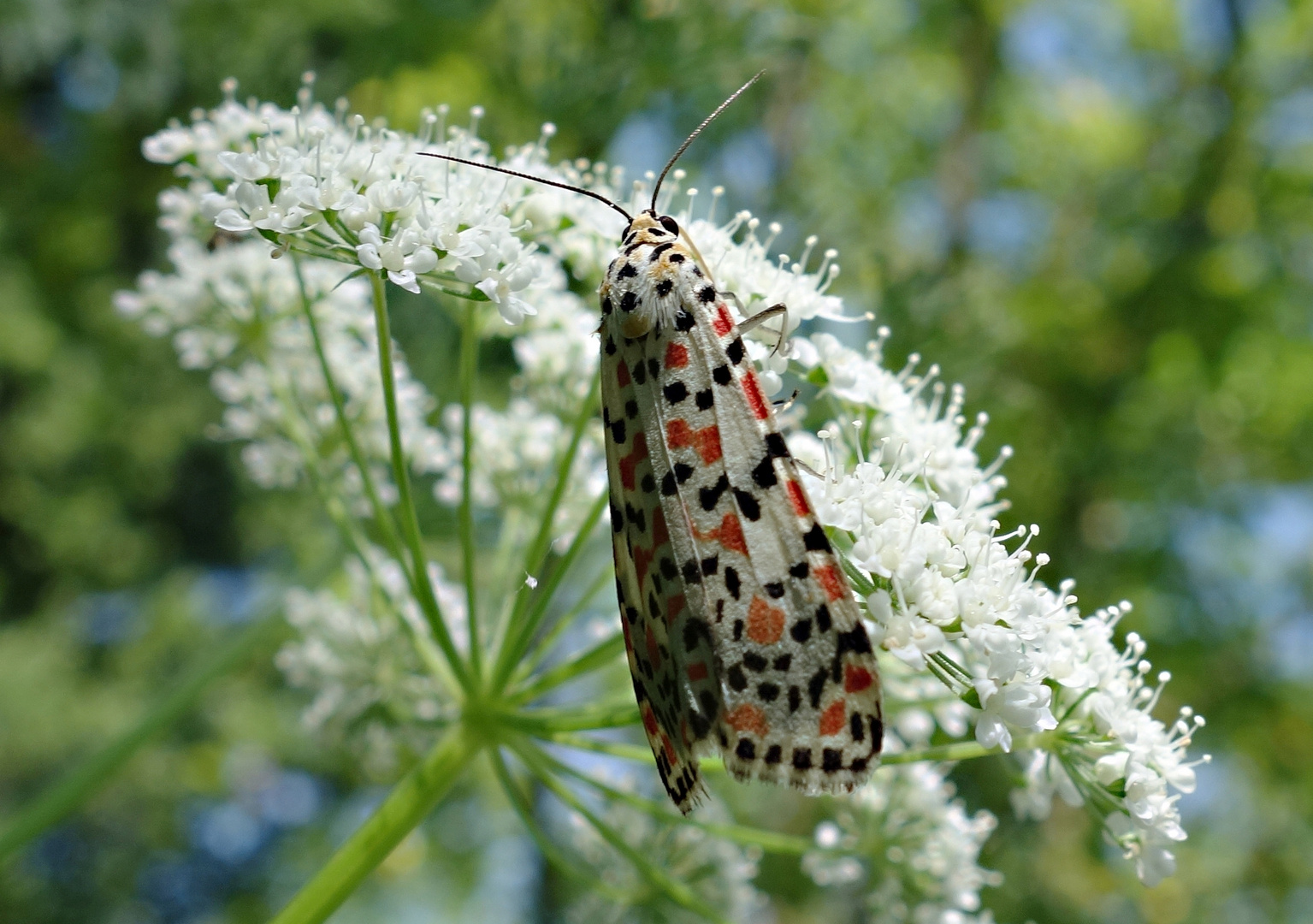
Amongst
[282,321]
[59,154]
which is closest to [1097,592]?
[282,321]

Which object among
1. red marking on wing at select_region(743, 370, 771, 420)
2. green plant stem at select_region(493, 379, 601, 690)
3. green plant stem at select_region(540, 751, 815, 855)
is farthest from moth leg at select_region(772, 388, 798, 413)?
green plant stem at select_region(540, 751, 815, 855)

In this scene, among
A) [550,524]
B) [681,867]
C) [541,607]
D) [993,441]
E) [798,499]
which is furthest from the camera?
[993,441]

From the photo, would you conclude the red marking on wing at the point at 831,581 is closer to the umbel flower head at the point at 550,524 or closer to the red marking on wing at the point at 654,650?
the umbel flower head at the point at 550,524

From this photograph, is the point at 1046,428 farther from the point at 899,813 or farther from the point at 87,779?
the point at 87,779

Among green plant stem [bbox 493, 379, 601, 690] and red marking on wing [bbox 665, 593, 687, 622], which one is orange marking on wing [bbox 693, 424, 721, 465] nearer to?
red marking on wing [bbox 665, 593, 687, 622]

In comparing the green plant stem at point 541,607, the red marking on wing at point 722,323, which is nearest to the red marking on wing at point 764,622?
the red marking on wing at point 722,323

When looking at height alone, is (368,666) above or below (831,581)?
above

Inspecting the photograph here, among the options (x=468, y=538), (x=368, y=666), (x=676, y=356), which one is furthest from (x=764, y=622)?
(x=368, y=666)

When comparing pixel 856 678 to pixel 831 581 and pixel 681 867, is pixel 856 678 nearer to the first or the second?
pixel 831 581
